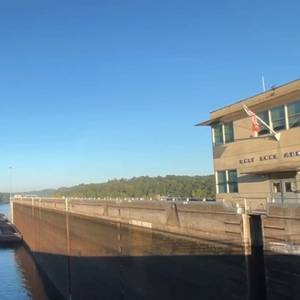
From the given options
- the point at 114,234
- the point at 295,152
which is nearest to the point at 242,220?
the point at 295,152

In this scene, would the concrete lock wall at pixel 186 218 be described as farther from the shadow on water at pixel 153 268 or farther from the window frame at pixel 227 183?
the window frame at pixel 227 183

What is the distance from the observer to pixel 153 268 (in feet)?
92.2

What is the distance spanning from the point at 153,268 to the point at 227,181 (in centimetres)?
870

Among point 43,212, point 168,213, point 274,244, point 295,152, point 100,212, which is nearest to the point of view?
point 274,244

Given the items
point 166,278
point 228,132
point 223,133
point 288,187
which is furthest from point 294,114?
point 166,278

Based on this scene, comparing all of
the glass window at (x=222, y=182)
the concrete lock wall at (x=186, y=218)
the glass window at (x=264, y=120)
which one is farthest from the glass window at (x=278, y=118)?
the concrete lock wall at (x=186, y=218)

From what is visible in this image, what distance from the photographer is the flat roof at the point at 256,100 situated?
2693cm

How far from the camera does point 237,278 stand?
66.0 ft

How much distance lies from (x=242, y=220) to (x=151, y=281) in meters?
9.22

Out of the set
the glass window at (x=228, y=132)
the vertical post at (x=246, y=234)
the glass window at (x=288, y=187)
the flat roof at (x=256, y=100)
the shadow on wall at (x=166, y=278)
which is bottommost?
the shadow on wall at (x=166, y=278)

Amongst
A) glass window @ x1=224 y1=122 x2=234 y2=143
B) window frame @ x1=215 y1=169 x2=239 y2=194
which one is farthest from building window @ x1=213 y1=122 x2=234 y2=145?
window frame @ x1=215 y1=169 x2=239 y2=194

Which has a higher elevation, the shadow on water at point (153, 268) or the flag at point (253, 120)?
the flag at point (253, 120)

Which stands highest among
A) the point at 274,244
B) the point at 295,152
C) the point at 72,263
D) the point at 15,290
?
the point at 295,152

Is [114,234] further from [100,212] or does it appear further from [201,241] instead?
[201,241]
